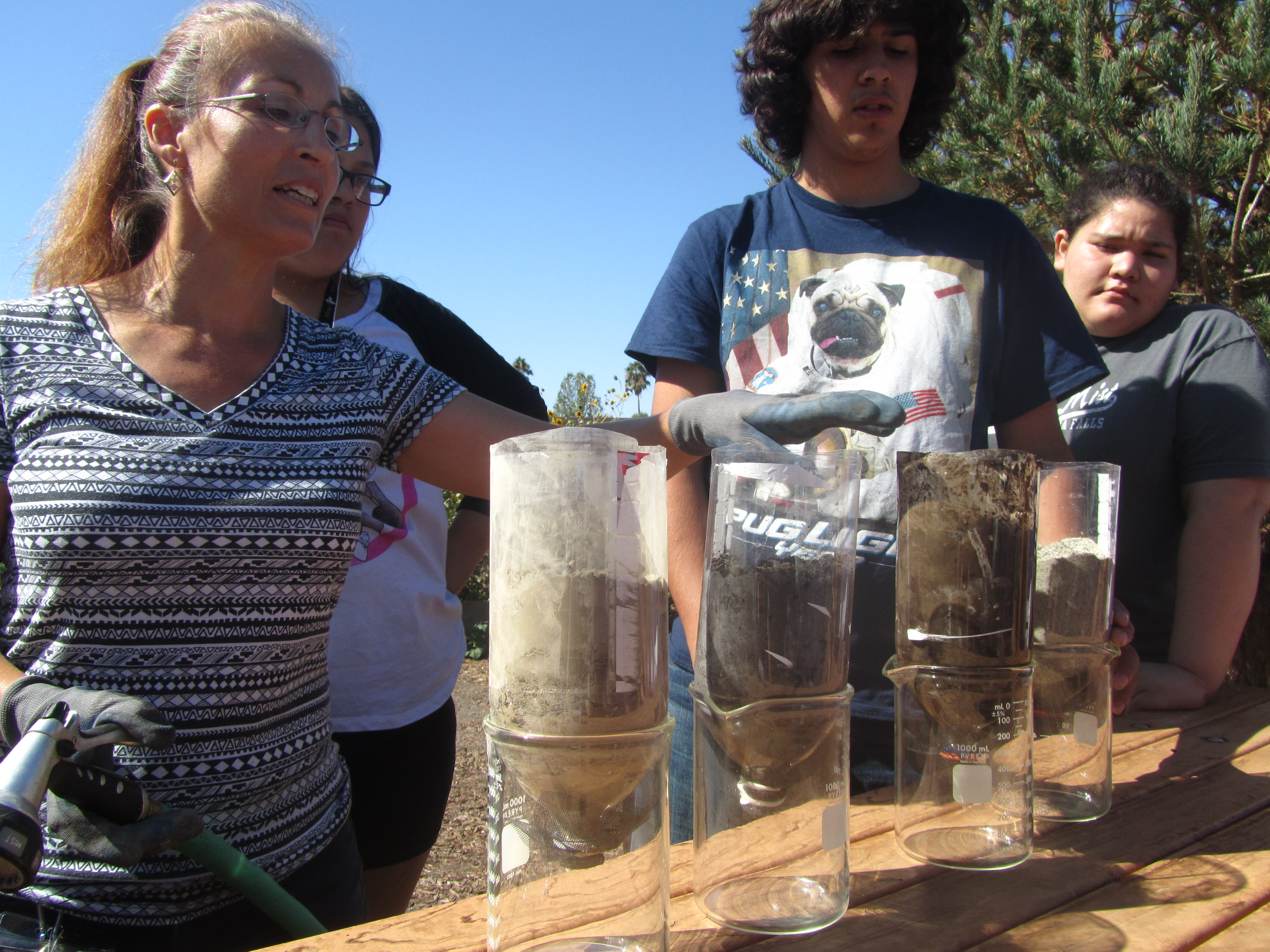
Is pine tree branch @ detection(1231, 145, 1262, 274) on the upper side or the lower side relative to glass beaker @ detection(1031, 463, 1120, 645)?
upper

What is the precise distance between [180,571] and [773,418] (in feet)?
2.73

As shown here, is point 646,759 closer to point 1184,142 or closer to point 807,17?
point 807,17

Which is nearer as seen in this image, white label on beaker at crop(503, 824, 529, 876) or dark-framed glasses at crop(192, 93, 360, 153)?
white label on beaker at crop(503, 824, 529, 876)

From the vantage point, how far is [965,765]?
3.51ft

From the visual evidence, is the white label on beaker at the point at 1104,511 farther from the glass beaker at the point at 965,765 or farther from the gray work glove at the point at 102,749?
the gray work glove at the point at 102,749

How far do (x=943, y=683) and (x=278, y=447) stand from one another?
98 centimetres

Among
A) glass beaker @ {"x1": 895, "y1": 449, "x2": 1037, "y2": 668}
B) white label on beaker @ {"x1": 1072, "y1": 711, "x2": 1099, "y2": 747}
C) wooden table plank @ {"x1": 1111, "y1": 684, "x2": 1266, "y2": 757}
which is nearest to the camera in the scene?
glass beaker @ {"x1": 895, "y1": 449, "x2": 1037, "y2": 668}

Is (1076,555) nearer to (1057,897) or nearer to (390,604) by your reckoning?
(1057,897)

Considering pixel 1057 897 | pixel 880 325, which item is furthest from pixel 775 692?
pixel 880 325

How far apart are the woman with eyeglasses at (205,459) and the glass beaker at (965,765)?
1.09 ft

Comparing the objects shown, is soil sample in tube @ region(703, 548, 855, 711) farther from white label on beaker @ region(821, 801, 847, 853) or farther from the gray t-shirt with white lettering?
the gray t-shirt with white lettering

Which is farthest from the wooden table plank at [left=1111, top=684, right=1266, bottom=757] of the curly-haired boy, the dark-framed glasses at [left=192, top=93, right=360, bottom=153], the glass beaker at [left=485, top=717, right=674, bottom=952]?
the dark-framed glasses at [left=192, top=93, right=360, bottom=153]

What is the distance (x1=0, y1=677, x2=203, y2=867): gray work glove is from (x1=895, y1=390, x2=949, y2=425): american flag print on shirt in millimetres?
1262

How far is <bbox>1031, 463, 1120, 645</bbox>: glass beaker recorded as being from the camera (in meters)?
1.25
